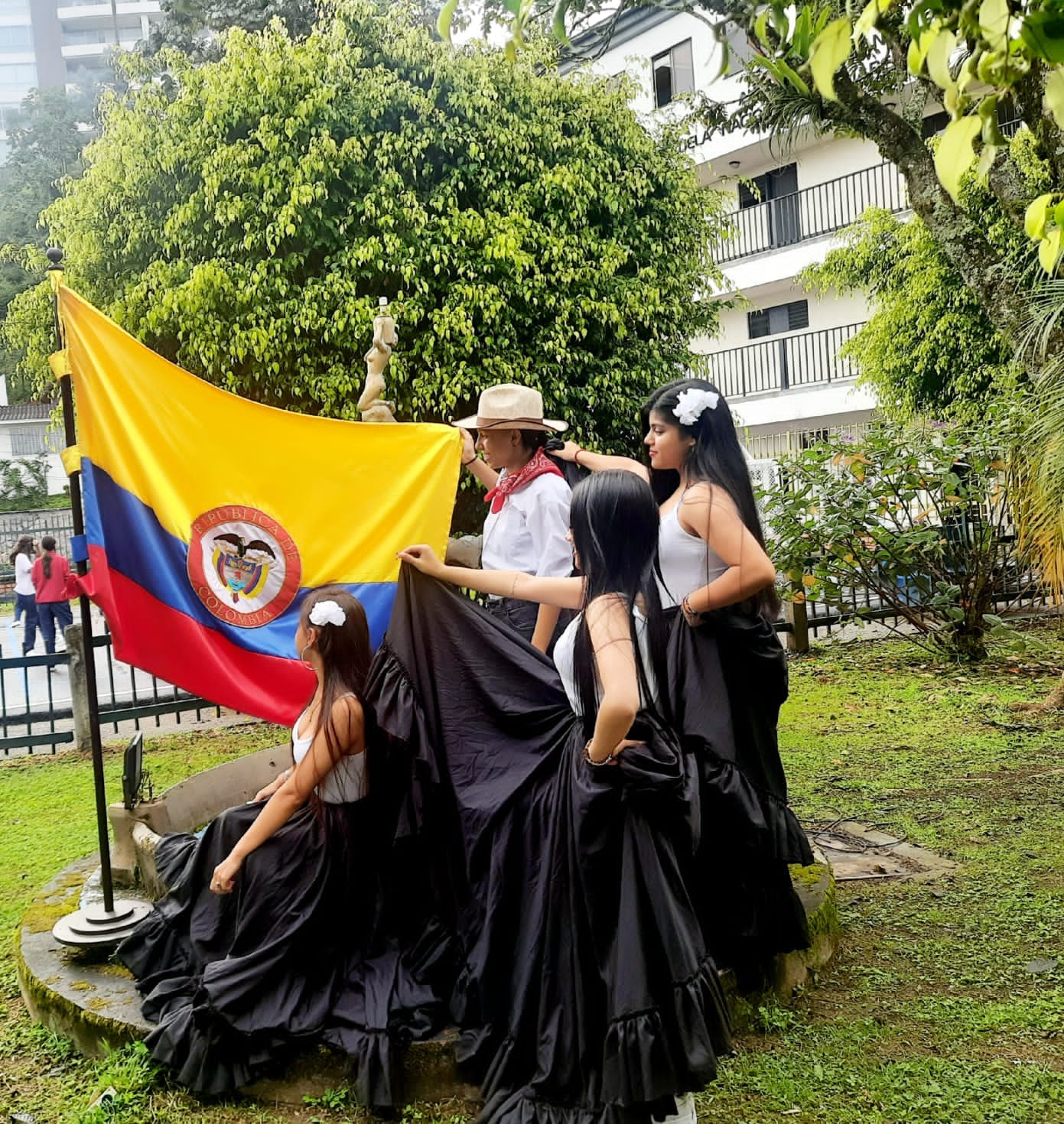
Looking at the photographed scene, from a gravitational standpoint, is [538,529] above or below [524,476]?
below

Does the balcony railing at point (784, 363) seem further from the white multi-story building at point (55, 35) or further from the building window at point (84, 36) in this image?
the building window at point (84, 36)

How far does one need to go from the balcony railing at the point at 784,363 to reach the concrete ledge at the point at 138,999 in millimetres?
19109

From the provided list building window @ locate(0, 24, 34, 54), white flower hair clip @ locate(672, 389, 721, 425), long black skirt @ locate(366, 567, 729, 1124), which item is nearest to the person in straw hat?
long black skirt @ locate(366, 567, 729, 1124)

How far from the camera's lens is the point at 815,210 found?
2269 centimetres

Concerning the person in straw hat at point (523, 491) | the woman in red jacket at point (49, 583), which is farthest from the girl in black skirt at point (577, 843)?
the woman in red jacket at point (49, 583)

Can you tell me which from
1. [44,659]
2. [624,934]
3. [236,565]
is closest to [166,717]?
[44,659]

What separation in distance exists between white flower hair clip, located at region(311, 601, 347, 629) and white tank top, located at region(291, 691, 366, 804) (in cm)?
24

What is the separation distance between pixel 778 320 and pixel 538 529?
22073 millimetres

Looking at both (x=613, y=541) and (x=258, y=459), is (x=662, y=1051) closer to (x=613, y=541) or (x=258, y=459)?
(x=613, y=541)

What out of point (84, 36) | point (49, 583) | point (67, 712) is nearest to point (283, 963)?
point (67, 712)

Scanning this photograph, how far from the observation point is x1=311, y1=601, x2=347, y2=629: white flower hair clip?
3.53 m

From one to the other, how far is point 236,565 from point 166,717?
6546 mm

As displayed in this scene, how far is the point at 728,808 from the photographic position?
347cm

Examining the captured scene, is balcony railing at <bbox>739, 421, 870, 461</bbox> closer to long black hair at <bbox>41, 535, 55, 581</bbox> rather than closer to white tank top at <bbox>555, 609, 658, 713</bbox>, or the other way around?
long black hair at <bbox>41, 535, 55, 581</bbox>
